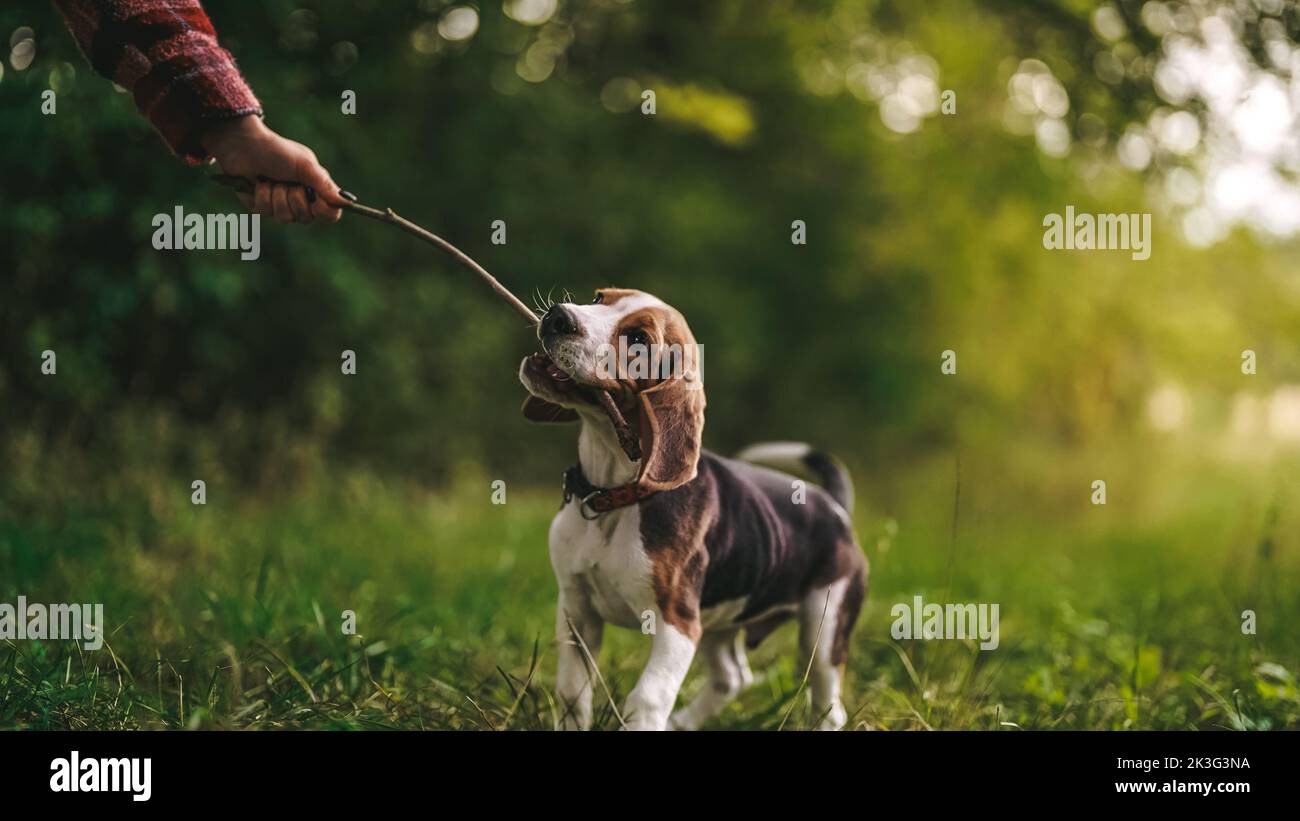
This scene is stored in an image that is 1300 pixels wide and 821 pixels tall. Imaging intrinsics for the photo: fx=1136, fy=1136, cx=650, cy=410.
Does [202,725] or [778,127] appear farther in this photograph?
[778,127]

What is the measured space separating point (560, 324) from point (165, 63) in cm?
131

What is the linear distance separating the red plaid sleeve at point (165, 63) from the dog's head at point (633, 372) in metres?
1.08

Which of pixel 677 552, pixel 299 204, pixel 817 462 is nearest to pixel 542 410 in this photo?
pixel 677 552

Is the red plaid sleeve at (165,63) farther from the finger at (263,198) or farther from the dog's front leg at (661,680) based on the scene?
the dog's front leg at (661,680)

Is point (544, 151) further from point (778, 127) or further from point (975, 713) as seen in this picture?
point (975, 713)

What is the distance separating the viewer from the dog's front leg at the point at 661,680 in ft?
9.44

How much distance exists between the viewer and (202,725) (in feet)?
10.00

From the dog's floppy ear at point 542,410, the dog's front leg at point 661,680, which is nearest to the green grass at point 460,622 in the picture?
the dog's front leg at point 661,680

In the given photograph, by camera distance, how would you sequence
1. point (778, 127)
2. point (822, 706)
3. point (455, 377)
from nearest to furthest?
point (822, 706) < point (455, 377) < point (778, 127)

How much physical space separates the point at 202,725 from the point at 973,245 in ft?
31.0

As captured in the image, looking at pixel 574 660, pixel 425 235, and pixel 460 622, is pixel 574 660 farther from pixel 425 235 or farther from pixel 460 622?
pixel 460 622

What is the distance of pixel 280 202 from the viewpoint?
9.77 feet
